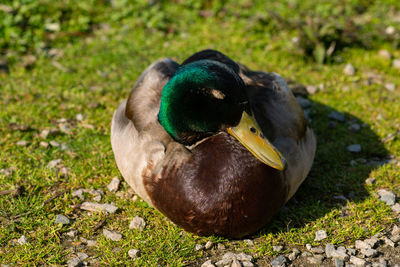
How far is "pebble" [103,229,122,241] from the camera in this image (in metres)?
3.28

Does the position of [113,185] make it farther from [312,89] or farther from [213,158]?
[312,89]

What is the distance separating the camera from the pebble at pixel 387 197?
140 inches

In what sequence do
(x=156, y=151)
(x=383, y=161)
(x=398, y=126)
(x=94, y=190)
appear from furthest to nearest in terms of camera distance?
(x=398, y=126), (x=383, y=161), (x=94, y=190), (x=156, y=151)

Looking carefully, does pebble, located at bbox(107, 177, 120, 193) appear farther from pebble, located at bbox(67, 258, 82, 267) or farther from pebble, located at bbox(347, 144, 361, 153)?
pebble, located at bbox(347, 144, 361, 153)

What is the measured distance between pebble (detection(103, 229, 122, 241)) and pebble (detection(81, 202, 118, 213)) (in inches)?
9.1

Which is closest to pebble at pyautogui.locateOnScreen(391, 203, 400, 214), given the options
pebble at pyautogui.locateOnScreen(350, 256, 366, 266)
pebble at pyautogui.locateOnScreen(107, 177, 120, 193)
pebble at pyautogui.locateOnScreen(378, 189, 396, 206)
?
pebble at pyautogui.locateOnScreen(378, 189, 396, 206)

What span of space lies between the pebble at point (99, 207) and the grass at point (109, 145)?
48 millimetres

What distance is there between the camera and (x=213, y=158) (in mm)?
2963

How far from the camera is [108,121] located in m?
4.73

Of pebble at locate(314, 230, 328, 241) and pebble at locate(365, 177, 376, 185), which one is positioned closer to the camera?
pebble at locate(314, 230, 328, 241)

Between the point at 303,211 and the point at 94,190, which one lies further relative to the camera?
the point at 94,190

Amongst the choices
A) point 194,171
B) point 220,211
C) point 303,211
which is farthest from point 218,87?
point 303,211

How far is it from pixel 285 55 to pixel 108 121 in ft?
7.73

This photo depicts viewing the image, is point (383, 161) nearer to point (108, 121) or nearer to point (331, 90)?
point (331, 90)
